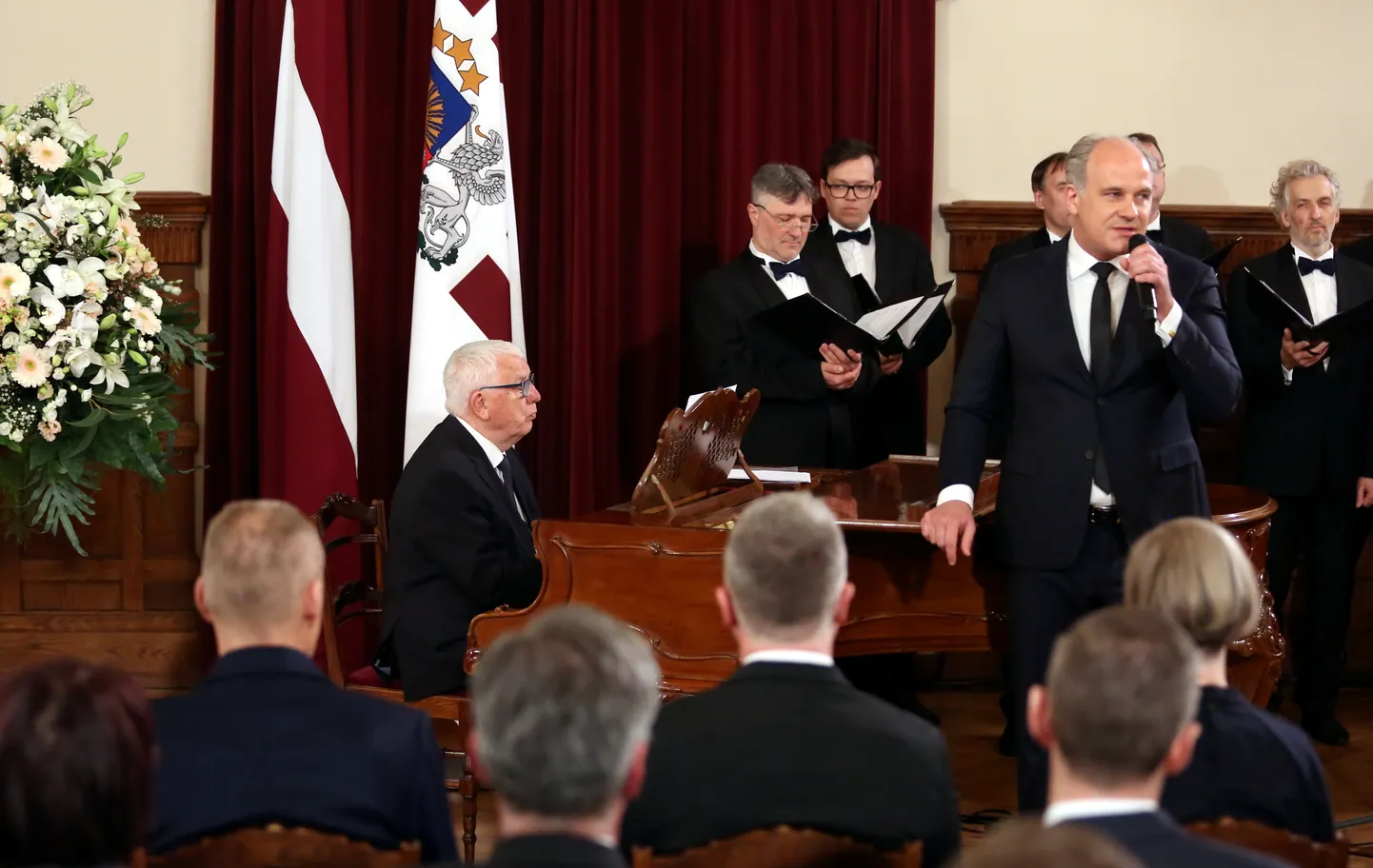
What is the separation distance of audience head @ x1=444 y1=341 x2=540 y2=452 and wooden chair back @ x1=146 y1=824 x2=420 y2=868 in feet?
6.87

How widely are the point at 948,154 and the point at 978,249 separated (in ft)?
1.26

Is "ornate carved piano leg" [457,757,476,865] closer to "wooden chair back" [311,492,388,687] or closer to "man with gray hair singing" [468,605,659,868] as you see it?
"wooden chair back" [311,492,388,687]

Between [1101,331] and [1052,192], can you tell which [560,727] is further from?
[1052,192]

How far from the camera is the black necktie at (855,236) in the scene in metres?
5.33

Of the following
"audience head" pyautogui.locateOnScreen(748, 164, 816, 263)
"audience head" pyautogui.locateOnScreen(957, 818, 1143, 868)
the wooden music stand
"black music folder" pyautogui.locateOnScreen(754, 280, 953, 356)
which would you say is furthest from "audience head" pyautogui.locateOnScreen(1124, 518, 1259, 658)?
"audience head" pyautogui.locateOnScreen(748, 164, 816, 263)

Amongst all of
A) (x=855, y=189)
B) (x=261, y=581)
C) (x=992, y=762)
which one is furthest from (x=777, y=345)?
(x=261, y=581)

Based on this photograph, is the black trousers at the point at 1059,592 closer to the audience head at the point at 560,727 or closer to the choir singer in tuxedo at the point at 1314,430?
the choir singer in tuxedo at the point at 1314,430

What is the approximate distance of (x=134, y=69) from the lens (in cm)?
567

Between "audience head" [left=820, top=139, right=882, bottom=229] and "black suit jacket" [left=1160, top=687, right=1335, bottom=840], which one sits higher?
"audience head" [left=820, top=139, right=882, bottom=229]

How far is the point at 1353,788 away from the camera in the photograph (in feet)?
15.5

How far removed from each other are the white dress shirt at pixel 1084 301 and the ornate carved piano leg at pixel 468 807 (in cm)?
133

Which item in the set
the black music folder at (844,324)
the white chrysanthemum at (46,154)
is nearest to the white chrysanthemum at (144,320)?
the white chrysanthemum at (46,154)

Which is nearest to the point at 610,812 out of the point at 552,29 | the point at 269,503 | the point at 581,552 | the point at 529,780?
the point at 529,780

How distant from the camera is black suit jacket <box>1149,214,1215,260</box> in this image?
5.37 metres
